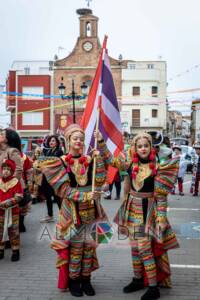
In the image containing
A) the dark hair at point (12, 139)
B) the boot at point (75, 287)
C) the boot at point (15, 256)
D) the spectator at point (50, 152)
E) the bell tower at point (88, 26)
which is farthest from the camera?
the bell tower at point (88, 26)

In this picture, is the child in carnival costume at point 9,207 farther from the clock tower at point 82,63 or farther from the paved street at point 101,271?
the clock tower at point 82,63

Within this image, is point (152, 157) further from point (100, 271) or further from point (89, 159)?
point (100, 271)

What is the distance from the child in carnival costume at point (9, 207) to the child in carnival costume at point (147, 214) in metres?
1.87

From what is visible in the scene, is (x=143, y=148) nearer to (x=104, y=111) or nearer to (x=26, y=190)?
(x=104, y=111)

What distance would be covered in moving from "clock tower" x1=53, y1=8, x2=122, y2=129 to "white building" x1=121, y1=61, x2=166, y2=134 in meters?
1.15

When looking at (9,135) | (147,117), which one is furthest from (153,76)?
(9,135)

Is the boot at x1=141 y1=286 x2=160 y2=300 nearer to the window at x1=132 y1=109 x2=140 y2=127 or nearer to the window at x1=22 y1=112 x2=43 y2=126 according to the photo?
the window at x1=22 y1=112 x2=43 y2=126

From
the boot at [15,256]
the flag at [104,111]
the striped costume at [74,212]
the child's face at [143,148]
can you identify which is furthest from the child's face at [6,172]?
the child's face at [143,148]

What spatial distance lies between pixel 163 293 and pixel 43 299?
129 cm

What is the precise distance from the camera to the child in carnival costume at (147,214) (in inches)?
181

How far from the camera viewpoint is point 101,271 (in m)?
5.50

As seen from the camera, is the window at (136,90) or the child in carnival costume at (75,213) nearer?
the child in carnival costume at (75,213)

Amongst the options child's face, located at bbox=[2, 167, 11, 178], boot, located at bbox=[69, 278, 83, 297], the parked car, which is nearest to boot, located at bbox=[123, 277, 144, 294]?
boot, located at bbox=[69, 278, 83, 297]

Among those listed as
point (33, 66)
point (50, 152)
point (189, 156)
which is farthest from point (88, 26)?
point (50, 152)
